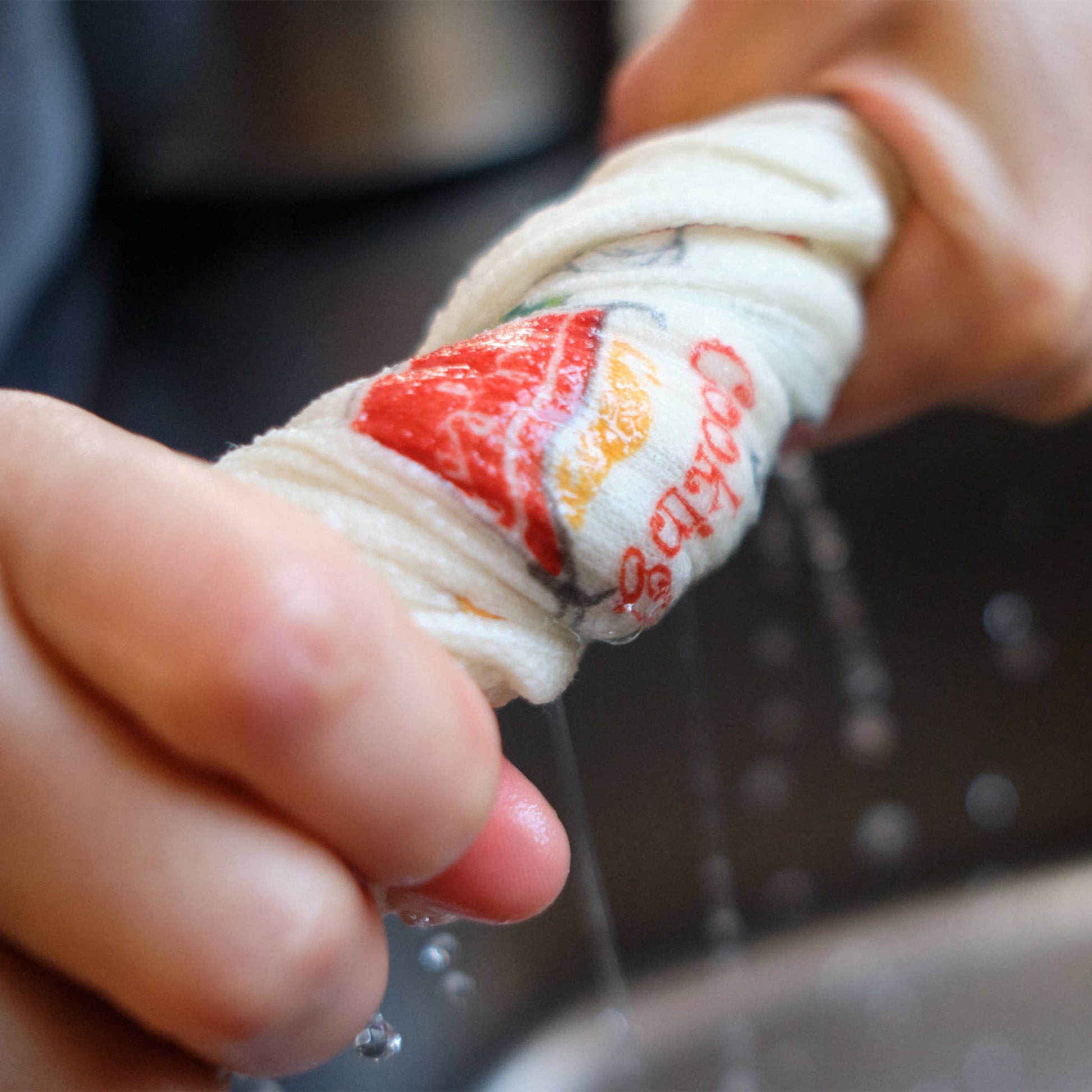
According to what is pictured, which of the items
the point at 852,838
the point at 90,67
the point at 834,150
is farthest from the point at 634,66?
the point at 852,838

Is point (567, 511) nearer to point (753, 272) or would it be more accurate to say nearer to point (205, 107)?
point (753, 272)

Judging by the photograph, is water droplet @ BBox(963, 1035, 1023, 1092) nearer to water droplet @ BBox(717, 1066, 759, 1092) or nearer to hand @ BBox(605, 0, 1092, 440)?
water droplet @ BBox(717, 1066, 759, 1092)

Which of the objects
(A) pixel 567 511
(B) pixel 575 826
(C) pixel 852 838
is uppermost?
(A) pixel 567 511

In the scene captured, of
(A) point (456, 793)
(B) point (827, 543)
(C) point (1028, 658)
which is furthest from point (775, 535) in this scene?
(A) point (456, 793)

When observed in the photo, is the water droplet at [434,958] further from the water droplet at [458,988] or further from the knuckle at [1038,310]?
the knuckle at [1038,310]

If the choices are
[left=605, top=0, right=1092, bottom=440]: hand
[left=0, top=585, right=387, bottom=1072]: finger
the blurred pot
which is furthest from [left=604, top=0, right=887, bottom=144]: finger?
[left=0, top=585, right=387, bottom=1072]: finger

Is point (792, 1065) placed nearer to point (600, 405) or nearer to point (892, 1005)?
point (892, 1005)
